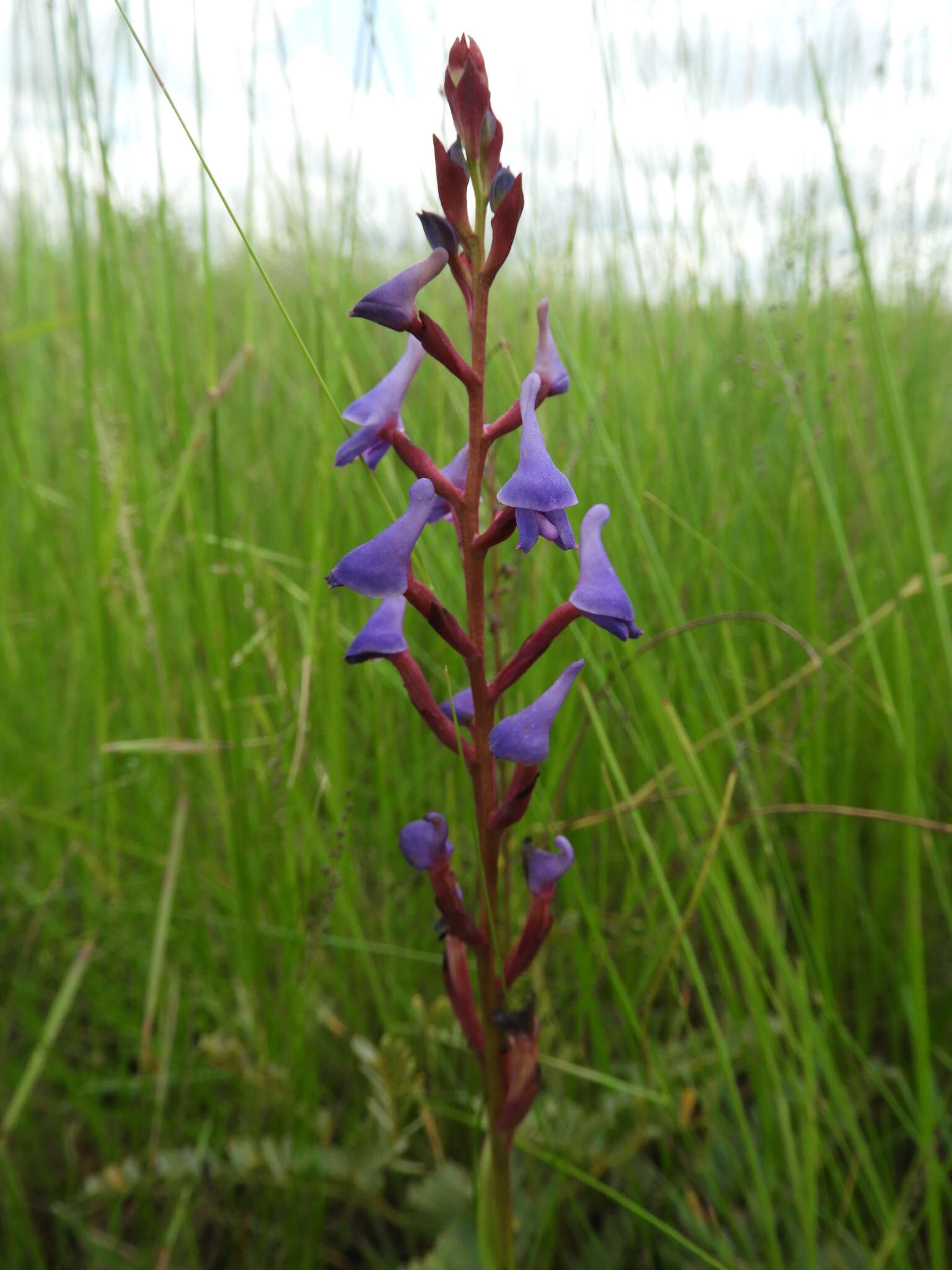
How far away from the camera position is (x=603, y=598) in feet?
2.55

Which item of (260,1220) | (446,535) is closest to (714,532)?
(446,535)

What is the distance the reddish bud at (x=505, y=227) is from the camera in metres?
0.76

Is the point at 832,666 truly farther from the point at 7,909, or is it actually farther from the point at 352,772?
the point at 7,909

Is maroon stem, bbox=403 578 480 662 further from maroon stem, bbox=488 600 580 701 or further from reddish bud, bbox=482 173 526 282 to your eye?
reddish bud, bbox=482 173 526 282

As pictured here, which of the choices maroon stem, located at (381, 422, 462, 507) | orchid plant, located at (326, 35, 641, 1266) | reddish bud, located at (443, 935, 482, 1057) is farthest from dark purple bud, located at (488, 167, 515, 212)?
reddish bud, located at (443, 935, 482, 1057)

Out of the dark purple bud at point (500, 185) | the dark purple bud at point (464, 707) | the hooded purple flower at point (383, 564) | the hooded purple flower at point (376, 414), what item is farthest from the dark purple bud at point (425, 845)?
the dark purple bud at point (500, 185)

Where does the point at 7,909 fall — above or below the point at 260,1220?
above

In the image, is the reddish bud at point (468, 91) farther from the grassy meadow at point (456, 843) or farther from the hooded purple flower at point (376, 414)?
the grassy meadow at point (456, 843)

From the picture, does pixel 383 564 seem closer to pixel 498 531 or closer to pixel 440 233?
pixel 498 531

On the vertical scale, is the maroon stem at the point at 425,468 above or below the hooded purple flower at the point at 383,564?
above

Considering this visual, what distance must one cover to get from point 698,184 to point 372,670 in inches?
57.3

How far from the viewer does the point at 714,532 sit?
75.7 inches

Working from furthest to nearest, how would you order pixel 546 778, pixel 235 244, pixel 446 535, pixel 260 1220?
1. pixel 235 244
2. pixel 446 535
3. pixel 546 778
4. pixel 260 1220

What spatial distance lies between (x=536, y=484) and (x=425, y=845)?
382mm
